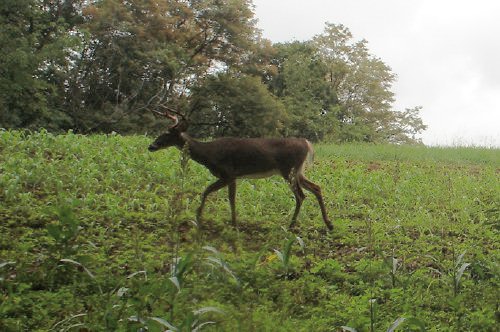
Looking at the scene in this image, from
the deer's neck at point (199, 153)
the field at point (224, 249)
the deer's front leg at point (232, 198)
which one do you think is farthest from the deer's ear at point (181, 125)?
the deer's front leg at point (232, 198)

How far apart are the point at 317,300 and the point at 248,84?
921 inches

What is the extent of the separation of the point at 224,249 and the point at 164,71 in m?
21.3

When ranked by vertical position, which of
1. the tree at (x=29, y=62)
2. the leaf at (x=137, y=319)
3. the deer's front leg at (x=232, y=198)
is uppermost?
the tree at (x=29, y=62)

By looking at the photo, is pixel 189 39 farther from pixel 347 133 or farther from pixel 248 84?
pixel 347 133

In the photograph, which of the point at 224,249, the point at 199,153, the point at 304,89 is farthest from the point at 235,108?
the point at 224,249

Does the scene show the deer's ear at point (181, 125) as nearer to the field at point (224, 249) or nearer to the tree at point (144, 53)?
the field at point (224, 249)

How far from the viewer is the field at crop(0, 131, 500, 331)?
379cm

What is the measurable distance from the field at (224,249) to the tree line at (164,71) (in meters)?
10.3

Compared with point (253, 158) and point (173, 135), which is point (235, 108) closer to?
point (173, 135)

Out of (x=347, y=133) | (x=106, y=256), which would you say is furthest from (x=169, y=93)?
(x=106, y=256)

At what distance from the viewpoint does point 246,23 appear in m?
29.8

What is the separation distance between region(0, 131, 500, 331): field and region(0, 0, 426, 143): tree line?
10306mm

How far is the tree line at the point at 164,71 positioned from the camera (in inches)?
834

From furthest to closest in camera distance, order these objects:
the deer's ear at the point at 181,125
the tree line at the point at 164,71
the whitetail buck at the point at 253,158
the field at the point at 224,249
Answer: the tree line at the point at 164,71, the deer's ear at the point at 181,125, the whitetail buck at the point at 253,158, the field at the point at 224,249
